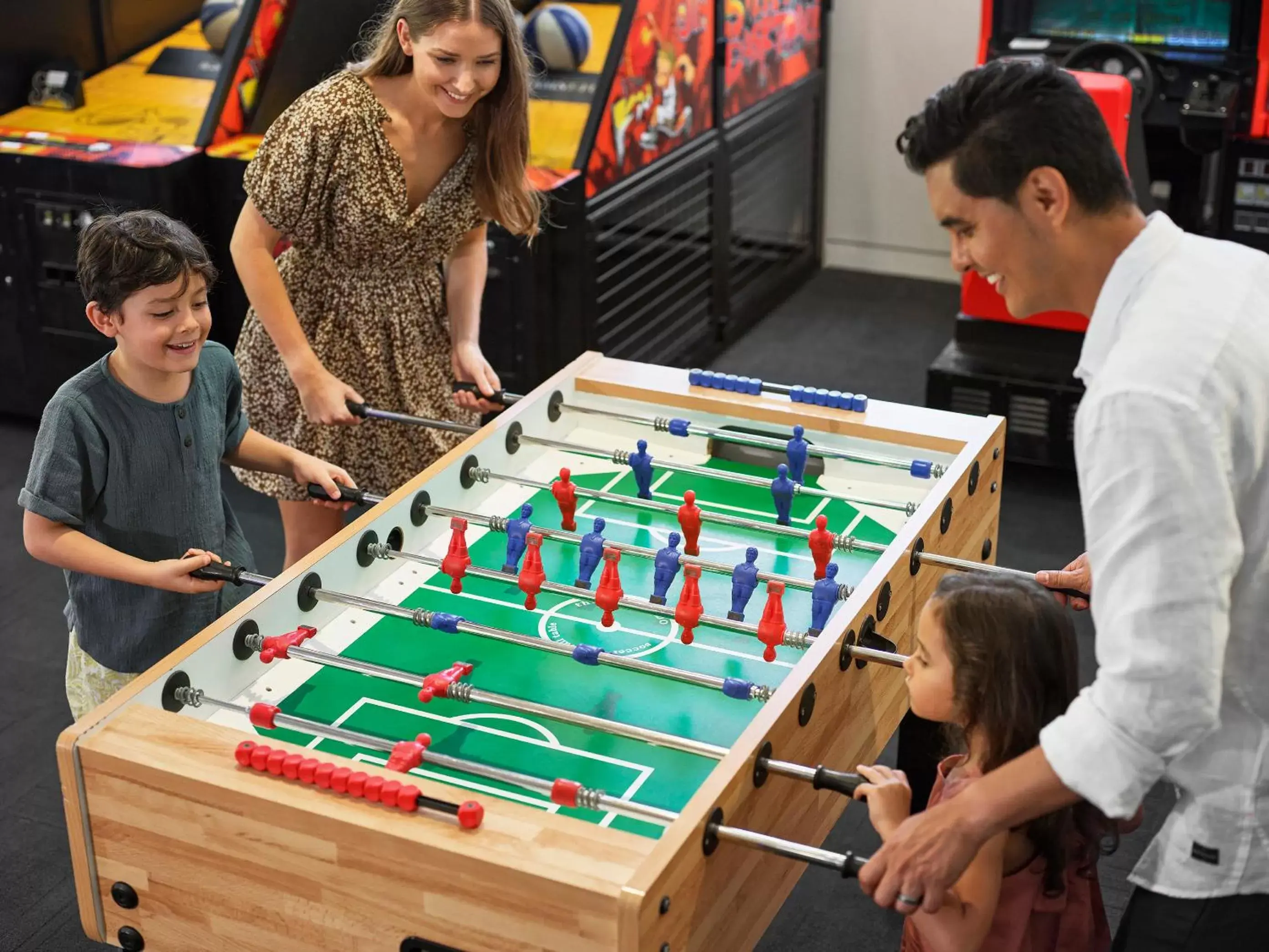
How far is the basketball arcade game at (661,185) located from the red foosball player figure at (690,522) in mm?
1935

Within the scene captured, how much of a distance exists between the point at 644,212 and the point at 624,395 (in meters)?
1.89

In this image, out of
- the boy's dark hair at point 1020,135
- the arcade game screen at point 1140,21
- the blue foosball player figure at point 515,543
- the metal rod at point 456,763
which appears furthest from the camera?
the arcade game screen at point 1140,21

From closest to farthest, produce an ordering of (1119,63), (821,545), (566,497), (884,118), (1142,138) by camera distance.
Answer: (821,545) < (566,497) < (1142,138) < (1119,63) < (884,118)

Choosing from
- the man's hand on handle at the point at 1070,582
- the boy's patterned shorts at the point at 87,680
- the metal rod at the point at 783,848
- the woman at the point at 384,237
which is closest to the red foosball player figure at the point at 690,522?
the man's hand on handle at the point at 1070,582

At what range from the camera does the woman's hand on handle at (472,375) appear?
307 cm

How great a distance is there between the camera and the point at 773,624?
224 cm

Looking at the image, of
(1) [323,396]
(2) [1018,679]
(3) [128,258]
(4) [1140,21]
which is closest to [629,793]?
(2) [1018,679]

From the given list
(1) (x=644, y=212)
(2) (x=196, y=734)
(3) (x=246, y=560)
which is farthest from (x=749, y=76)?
(2) (x=196, y=734)

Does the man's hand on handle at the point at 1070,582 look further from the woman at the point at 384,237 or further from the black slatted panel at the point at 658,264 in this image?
the black slatted panel at the point at 658,264

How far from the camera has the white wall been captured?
20.0 ft

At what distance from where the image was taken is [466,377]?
3.21 m

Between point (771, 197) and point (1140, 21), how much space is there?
1671mm

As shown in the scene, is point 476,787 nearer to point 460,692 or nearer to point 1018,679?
point 460,692

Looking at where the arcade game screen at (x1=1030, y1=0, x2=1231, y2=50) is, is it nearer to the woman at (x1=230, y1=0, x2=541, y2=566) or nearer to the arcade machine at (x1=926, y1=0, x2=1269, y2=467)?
the arcade machine at (x1=926, y1=0, x2=1269, y2=467)
